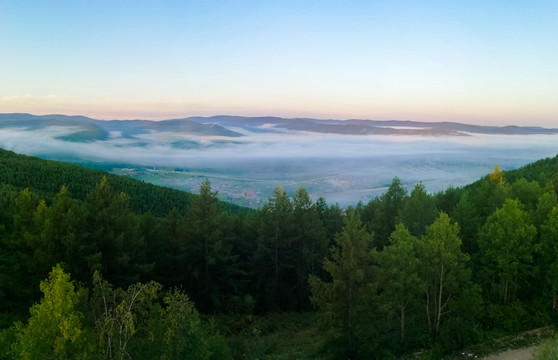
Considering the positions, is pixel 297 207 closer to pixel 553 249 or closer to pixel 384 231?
pixel 384 231

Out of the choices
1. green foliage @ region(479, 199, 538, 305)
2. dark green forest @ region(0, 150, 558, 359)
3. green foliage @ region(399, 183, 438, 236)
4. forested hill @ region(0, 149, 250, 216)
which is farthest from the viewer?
forested hill @ region(0, 149, 250, 216)

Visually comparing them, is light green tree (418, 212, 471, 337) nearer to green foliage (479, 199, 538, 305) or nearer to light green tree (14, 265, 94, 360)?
green foliage (479, 199, 538, 305)

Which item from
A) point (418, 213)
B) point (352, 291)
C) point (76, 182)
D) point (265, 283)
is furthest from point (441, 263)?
point (76, 182)

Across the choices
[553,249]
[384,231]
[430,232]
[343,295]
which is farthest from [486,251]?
[384,231]

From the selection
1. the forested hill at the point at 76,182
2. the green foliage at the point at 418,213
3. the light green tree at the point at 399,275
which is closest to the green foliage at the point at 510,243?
the light green tree at the point at 399,275

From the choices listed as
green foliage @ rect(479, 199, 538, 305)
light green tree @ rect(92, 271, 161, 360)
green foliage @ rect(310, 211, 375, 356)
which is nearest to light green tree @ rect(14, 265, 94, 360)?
light green tree @ rect(92, 271, 161, 360)

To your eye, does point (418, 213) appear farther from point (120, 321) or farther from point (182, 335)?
point (120, 321)
